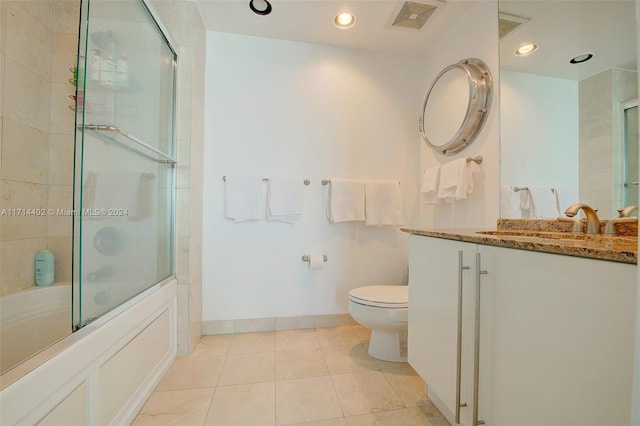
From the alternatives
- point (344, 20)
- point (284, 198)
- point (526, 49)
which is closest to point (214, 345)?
point (284, 198)

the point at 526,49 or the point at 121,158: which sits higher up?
the point at 526,49

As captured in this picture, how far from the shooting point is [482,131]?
1523 mm

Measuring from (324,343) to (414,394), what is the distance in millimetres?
664

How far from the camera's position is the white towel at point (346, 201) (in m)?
1.92

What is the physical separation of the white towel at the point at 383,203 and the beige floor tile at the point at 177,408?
1481 mm

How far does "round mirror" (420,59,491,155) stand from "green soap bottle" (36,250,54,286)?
2.53 m

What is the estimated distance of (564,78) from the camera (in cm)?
109

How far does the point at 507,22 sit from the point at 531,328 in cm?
159

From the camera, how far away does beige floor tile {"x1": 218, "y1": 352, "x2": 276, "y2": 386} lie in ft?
4.38

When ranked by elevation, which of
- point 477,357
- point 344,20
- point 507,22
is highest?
point 344,20

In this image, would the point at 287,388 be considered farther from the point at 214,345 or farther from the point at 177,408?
the point at 214,345

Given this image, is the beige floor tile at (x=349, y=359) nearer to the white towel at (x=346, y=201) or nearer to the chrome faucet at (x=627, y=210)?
the white towel at (x=346, y=201)

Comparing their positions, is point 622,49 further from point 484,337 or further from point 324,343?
point 324,343

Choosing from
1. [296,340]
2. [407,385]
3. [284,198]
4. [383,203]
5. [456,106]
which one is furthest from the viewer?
[383,203]
